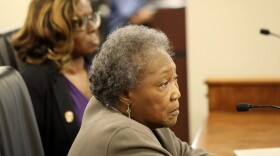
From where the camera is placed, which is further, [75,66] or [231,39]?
[231,39]

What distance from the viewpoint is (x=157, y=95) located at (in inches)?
40.0

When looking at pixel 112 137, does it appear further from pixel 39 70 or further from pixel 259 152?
pixel 39 70

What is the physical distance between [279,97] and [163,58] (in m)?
1.22

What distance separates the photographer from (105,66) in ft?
3.30

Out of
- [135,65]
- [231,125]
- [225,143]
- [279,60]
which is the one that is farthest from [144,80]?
[279,60]

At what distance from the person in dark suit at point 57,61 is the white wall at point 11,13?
112 centimetres

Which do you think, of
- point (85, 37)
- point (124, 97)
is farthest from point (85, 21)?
point (124, 97)

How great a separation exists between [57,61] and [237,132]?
794mm

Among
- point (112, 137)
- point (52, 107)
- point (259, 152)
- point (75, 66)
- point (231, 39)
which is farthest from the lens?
point (231, 39)

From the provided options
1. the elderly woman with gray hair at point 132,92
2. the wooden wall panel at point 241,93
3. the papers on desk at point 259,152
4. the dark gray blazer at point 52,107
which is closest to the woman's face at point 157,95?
the elderly woman with gray hair at point 132,92

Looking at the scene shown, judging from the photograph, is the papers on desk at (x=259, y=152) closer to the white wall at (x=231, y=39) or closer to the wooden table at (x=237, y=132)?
the wooden table at (x=237, y=132)

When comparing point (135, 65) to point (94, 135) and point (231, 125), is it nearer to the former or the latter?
point (94, 135)

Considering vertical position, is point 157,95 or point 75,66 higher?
point 157,95

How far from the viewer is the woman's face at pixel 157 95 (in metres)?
1.00
